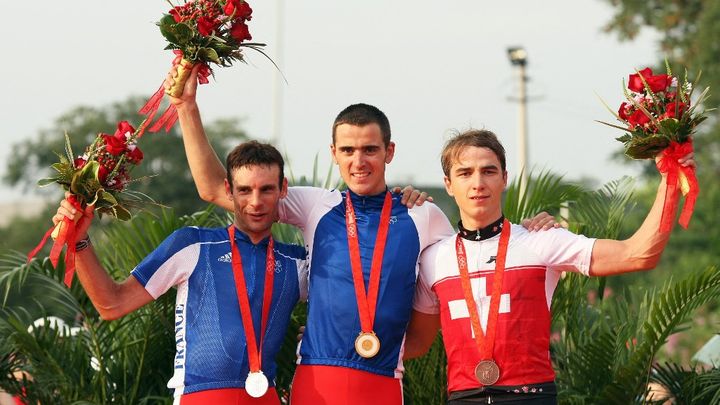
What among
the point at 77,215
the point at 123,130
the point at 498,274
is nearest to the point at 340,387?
the point at 498,274

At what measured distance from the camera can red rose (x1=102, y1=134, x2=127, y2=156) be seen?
5336 millimetres

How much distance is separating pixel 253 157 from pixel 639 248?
1.84m

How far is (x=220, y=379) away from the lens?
5.45 meters

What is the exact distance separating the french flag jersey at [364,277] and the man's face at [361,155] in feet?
0.32

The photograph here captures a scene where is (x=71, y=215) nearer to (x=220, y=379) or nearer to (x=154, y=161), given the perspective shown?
(x=220, y=379)

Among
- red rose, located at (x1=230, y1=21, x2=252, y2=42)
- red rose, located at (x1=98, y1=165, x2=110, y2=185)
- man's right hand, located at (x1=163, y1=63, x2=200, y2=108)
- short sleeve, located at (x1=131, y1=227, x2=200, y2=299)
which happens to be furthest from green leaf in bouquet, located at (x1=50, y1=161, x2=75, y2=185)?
red rose, located at (x1=230, y1=21, x2=252, y2=42)

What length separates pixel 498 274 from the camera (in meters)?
5.20

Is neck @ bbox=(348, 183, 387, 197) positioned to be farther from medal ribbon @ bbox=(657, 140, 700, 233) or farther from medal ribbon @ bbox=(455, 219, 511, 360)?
medal ribbon @ bbox=(657, 140, 700, 233)

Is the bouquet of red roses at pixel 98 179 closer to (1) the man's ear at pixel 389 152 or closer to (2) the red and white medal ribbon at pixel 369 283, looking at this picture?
(2) the red and white medal ribbon at pixel 369 283

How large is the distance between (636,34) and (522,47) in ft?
20.3

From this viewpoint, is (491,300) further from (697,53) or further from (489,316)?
(697,53)

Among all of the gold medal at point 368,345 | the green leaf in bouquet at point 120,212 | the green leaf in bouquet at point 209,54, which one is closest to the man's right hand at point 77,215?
the green leaf in bouquet at point 120,212

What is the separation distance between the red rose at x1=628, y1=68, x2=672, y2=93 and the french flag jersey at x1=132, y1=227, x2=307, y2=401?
185cm

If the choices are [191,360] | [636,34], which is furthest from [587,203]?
[636,34]
